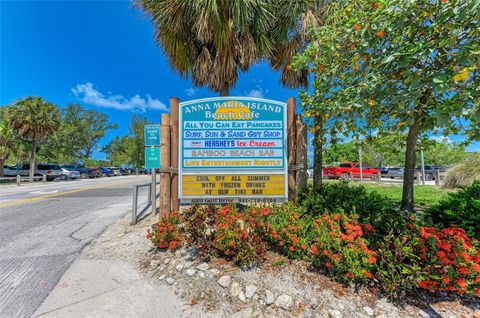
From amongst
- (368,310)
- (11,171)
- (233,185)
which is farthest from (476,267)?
(11,171)

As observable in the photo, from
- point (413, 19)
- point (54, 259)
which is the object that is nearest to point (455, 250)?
point (413, 19)

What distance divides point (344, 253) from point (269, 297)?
0.98 meters

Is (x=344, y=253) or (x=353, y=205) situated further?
(x=353, y=205)

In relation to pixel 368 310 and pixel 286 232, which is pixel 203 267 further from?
pixel 368 310

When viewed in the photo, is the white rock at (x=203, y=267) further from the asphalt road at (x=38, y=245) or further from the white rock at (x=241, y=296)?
the asphalt road at (x=38, y=245)

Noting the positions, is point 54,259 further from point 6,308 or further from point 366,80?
point 366,80

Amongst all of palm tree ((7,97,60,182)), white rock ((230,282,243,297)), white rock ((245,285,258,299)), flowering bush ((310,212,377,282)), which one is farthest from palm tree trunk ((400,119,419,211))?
palm tree ((7,97,60,182))

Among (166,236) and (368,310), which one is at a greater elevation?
(166,236)

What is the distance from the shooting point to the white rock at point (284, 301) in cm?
222

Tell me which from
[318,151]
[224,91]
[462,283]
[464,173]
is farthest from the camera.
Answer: [464,173]

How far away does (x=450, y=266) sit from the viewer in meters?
2.18

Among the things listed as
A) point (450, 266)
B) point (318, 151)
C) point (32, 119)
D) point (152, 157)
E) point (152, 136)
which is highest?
point (32, 119)

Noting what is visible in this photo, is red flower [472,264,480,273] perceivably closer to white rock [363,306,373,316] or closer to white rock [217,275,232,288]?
white rock [363,306,373,316]

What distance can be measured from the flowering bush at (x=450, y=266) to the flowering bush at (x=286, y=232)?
124cm
